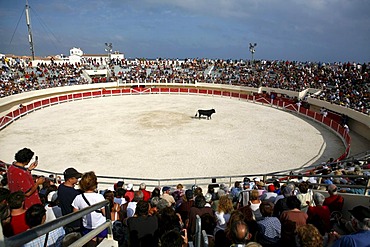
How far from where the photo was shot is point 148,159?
13438 millimetres

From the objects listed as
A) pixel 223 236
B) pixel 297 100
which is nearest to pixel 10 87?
pixel 297 100

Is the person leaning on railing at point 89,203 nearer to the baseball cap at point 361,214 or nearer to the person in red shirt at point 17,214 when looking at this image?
the person in red shirt at point 17,214

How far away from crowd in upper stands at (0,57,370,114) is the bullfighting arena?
603cm

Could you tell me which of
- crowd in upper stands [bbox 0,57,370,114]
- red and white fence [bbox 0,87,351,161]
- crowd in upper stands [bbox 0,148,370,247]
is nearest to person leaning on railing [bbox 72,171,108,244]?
crowd in upper stands [bbox 0,148,370,247]

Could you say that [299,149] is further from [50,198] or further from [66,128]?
[66,128]

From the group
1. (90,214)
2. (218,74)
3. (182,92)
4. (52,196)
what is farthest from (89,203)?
(218,74)

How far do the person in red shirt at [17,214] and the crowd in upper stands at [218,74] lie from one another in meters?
20.6

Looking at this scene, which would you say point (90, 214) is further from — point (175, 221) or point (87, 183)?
point (175, 221)

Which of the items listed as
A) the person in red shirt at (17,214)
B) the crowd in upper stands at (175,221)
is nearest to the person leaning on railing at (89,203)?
the crowd in upper stands at (175,221)

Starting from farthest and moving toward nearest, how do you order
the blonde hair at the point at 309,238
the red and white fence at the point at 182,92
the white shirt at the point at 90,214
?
the red and white fence at the point at 182,92 < the white shirt at the point at 90,214 < the blonde hair at the point at 309,238

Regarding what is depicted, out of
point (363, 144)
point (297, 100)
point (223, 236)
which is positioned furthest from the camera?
point (297, 100)

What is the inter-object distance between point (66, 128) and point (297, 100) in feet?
72.2

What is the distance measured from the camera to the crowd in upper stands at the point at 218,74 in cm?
2666

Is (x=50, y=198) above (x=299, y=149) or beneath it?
above
